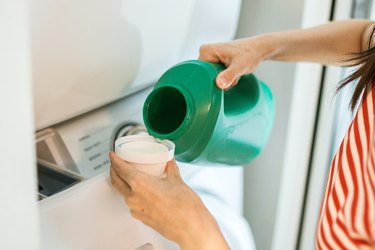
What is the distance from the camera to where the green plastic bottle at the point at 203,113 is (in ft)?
2.03

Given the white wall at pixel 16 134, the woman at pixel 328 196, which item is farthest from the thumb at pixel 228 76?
the white wall at pixel 16 134

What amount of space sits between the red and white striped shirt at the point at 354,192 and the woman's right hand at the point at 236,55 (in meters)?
0.16

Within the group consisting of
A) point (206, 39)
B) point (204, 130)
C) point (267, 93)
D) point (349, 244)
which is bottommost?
point (349, 244)

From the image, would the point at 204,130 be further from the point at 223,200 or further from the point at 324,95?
the point at 324,95

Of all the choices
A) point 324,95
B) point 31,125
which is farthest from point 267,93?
point 31,125

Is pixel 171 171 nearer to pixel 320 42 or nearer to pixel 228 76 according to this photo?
pixel 228 76

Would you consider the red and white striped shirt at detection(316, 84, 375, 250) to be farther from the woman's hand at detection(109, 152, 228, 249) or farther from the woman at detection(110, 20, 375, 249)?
the woman's hand at detection(109, 152, 228, 249)

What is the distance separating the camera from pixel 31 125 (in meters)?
0.43

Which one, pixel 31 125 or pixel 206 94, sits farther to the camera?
pixel 206 94

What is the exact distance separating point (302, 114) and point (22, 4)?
702 mm

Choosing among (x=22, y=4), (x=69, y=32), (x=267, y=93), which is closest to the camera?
(x=22, y=4)

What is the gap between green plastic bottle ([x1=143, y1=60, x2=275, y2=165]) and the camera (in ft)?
2.03

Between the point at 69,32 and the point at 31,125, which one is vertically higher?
the point at 69,32

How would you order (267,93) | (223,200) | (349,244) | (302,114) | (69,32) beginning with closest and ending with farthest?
1. (349,244)
2. (69,32)
3. (267,93)
4. (223,200)
5. (302,114)
